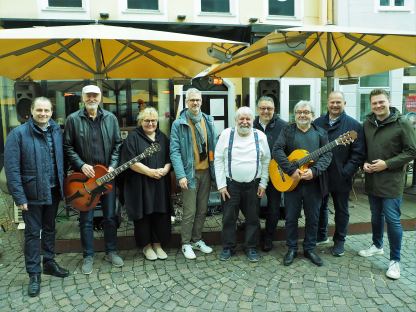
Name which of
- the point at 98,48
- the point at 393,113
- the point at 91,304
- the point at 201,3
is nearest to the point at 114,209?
the point at 91,304

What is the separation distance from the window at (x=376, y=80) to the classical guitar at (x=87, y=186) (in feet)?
31.5

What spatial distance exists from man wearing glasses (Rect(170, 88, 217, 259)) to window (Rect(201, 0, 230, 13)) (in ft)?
21.9

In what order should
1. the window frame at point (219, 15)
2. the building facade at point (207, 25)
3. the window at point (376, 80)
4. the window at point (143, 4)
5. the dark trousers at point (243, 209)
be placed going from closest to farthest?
the dark trousers at point (243, 209) < the building facade at point (207, 25) < the window at point (143, 4) < the window frame at point (219, 15) < the window at point (376, 80)

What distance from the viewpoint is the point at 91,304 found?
11.0ft

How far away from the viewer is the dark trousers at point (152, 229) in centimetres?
425

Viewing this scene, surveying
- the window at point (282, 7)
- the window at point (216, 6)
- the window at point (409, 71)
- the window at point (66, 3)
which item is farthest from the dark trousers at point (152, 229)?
the window at point (409, 71)

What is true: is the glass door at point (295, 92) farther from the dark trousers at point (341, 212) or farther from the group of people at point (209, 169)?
the dark trousers at point (341, 212)

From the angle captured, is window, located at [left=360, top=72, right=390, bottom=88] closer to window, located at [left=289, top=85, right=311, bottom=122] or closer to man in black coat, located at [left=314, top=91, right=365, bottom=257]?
window, located at [left=289, top=85, right=311, bottom=122]

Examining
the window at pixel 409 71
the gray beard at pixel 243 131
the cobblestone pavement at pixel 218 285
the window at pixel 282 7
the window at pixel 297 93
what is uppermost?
the window at pixel 282 7

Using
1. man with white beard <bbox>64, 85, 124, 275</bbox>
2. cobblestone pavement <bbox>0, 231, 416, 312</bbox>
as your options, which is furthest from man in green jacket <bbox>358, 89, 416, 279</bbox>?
man with white beard <bbox>64, 85, 124, 275</bbox>

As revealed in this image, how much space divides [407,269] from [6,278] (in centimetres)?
431

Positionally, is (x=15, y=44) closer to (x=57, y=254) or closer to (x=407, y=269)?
(x=57, y=254)

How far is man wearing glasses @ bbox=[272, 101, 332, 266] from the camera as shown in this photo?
12.7ft

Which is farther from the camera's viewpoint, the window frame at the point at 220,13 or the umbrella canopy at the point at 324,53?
the window frame at the point at 220,13
